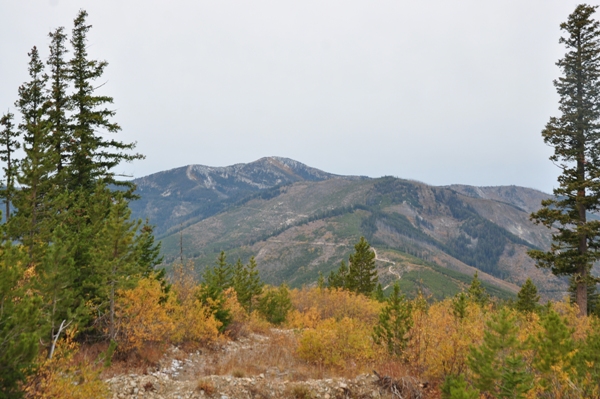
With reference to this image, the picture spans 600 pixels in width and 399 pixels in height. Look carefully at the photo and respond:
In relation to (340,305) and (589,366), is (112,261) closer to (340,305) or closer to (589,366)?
(589,366)

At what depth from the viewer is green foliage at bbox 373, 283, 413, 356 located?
14680 millimetres

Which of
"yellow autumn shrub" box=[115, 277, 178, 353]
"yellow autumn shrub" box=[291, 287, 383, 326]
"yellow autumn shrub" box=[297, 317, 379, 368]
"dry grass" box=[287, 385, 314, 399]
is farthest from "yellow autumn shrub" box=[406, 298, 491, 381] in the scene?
"yellow autumn shrub" box=[291, 287, 383, 326]

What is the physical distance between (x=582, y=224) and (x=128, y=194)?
25815 millimetres

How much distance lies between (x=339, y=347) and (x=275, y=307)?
84.5 ft

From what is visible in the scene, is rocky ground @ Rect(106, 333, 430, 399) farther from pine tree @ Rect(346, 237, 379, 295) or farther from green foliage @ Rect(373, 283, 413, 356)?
pine tree @ Rect(346, 237, 379, 295)

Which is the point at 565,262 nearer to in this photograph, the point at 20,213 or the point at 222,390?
the point at 222,390

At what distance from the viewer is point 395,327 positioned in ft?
49.3

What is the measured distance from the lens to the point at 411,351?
1402 centimetres

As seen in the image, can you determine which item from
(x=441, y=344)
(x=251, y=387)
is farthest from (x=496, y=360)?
(x=251, y=387)

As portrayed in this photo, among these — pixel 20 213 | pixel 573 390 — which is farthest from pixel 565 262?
pixel 20 213

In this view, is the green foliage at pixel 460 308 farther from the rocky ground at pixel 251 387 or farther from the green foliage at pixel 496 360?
the green foliage at pixel 496 360

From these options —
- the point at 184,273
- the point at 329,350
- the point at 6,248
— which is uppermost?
the point at 6,248

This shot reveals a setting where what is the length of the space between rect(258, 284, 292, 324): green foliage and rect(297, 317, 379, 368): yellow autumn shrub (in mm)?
23929

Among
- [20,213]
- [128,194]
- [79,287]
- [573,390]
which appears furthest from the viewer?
[128,194]
